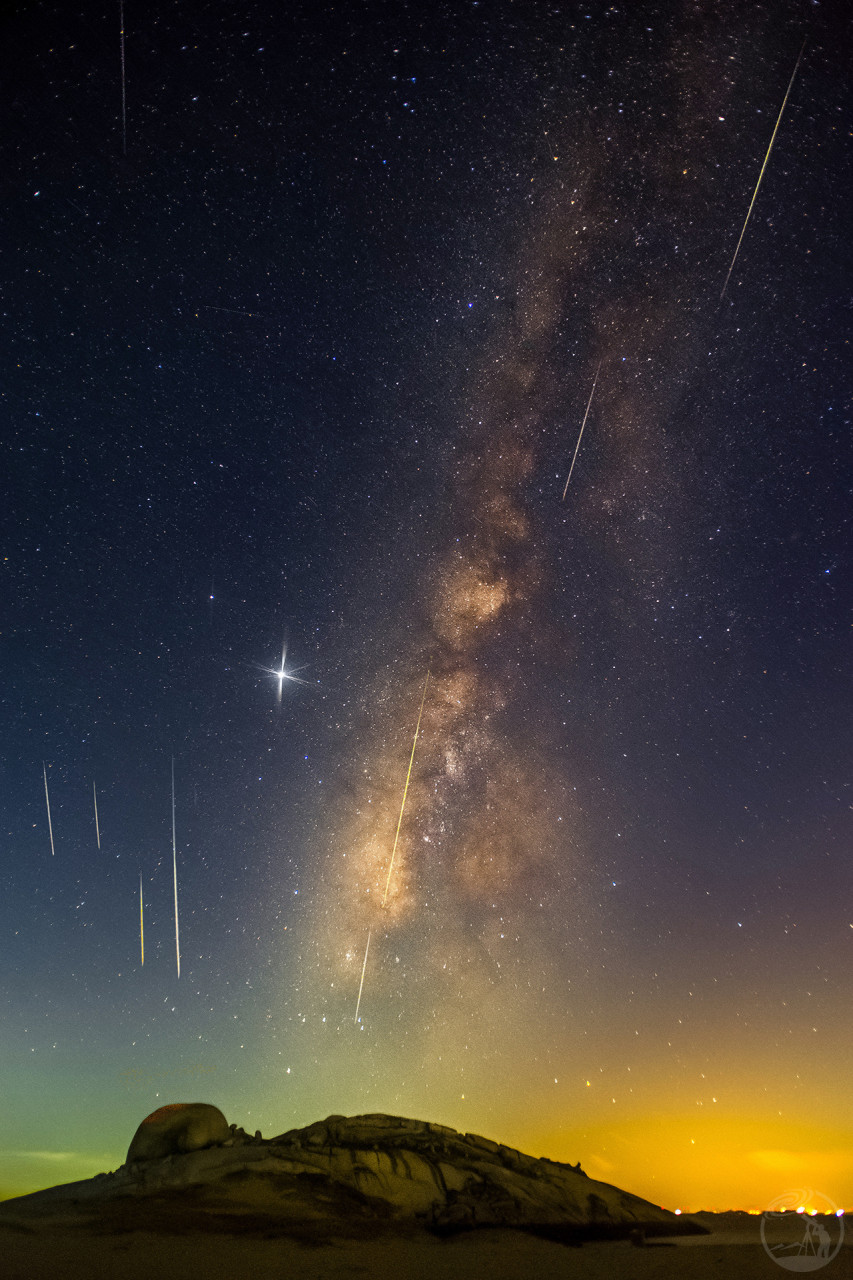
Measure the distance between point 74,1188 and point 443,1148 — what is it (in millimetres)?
14197

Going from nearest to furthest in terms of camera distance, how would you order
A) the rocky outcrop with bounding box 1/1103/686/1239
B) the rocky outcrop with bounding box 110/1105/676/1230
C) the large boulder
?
1. the rocky outcrop with bounding box 1/1103/686/1239
2. the rocky outcrop with bounding box 110/1105/676/1230
3. the large boulder

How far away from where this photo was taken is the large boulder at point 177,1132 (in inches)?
1085

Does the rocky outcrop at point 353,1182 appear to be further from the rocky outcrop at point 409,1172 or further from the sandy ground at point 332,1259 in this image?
the sandy ground at point 332,1259

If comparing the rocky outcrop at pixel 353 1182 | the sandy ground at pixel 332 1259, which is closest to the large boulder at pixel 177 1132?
the rocky outcrop at pixel 353 1182

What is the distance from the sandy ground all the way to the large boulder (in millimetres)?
5931

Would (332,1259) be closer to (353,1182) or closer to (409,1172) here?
(353,1182)

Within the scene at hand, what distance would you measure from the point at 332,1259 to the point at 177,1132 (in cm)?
1098

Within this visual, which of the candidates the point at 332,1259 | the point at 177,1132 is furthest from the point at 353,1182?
the point at 177,1132

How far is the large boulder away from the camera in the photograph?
90.4 feet

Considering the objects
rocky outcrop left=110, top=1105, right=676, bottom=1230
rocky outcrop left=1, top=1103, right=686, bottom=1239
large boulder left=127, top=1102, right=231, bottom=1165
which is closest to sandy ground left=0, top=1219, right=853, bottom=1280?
rocky outcrop left=1, top=1103, right=686, bottom=1239

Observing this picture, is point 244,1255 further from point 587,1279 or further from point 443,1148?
point 443,1148

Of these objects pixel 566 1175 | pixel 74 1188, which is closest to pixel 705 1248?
pixel 566 1175

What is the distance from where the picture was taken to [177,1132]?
27828 millimetres

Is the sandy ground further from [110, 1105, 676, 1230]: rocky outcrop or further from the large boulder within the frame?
the large boulder
